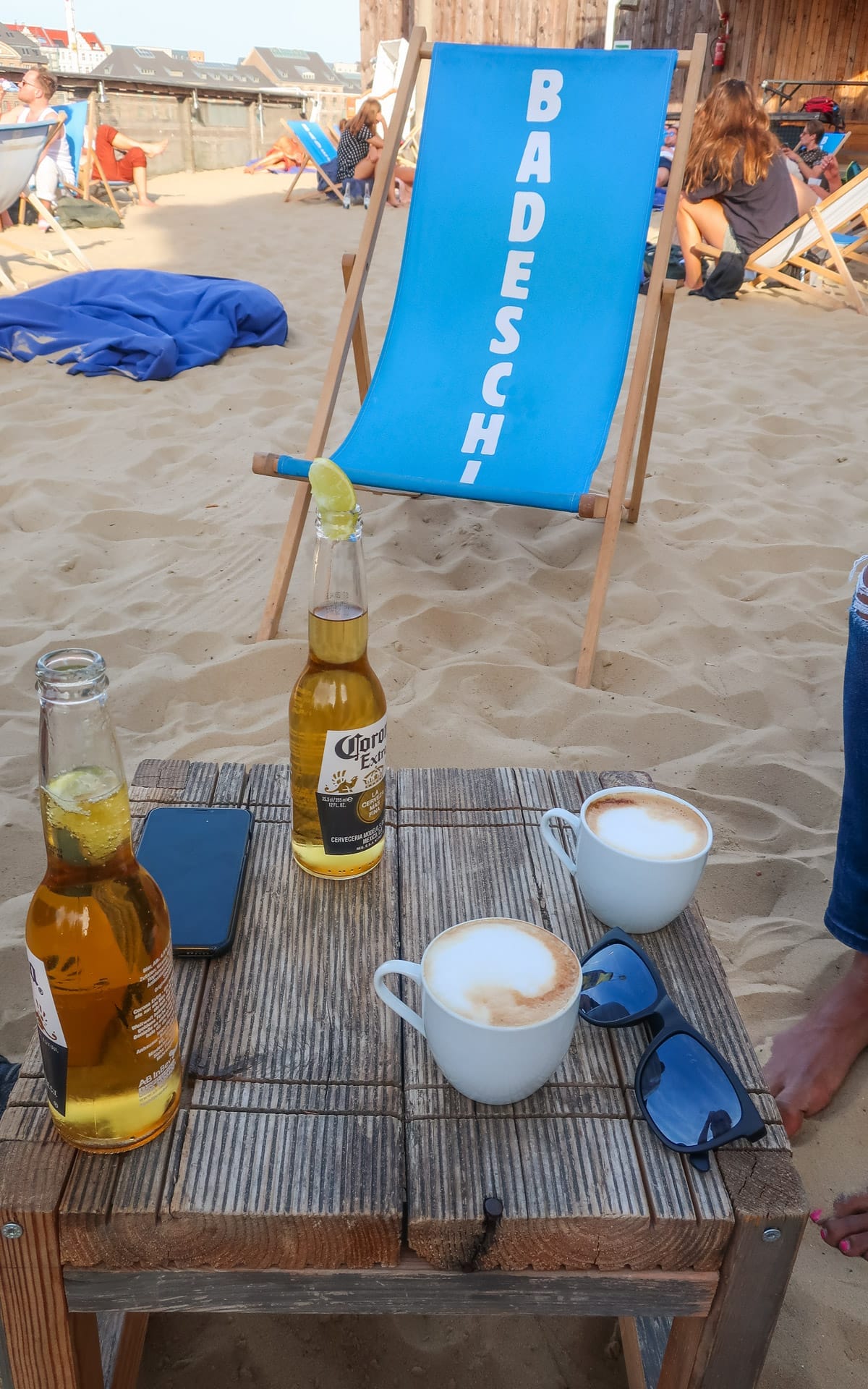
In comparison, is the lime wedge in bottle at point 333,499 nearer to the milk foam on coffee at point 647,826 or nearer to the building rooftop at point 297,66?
the milk foam on coffee at point 647,826

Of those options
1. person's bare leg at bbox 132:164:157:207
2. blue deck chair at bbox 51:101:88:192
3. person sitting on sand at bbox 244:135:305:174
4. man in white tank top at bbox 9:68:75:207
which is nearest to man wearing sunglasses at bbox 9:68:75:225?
man in white tank top at bbox 9:68:75:207

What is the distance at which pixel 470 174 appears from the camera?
2799 mm

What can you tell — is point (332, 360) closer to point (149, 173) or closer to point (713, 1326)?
point (713, 1326)

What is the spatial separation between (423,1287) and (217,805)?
538 mm

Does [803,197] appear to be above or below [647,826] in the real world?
above

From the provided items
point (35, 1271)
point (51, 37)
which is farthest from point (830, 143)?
point (51, 37)

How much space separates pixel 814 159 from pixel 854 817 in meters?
8.96

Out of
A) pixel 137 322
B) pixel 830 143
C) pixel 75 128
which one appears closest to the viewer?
pixel 137 322

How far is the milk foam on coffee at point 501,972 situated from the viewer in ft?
2.35

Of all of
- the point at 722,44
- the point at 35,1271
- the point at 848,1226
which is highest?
the point at 722,44

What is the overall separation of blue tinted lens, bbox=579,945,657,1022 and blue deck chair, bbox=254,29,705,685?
1.74 m

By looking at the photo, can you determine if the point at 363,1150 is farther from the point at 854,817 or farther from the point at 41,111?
the point at 41,111

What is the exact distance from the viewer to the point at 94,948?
0.67m

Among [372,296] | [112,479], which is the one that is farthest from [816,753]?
[372,296]
